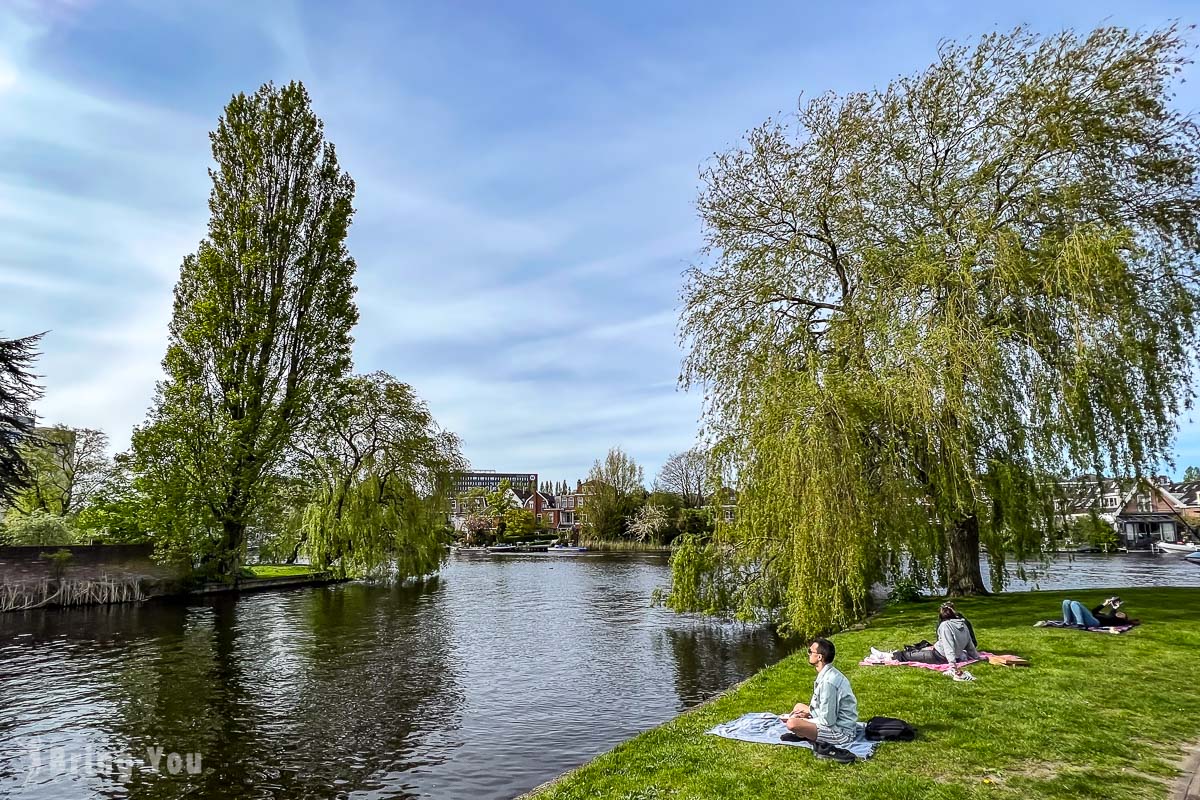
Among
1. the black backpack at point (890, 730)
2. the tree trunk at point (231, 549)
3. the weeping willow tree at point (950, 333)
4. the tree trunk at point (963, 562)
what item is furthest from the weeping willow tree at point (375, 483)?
the black backpack at point (890, 730)

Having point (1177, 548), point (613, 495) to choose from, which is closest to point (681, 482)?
point (613, 495)

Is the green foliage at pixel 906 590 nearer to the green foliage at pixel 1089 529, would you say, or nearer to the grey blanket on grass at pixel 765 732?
the green foliage at pixel 1089 529

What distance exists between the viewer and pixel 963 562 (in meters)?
19.9

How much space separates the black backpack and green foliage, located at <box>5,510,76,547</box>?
38.0m

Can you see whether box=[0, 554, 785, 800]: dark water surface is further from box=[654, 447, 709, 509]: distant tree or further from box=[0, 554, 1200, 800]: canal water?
box=[654, 447, 709, 509]: distant tree

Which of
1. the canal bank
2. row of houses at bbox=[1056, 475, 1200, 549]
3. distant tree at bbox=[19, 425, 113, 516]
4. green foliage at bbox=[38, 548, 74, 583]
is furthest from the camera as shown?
distant tree at bbox=[19, 425, 113, 516]

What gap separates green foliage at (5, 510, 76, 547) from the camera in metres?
32.0

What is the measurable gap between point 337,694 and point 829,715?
10.5m

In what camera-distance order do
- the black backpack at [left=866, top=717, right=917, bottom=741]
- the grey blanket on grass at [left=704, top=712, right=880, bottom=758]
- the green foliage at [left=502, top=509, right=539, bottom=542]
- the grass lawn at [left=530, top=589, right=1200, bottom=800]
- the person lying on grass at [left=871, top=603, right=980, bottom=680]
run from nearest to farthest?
1. the grass lawn at [left=530, top=589, right=1200, bottom=800]
2. the grey blanket on grass at [left=704, top=712, right=880, bottom=758]
3. the black backpack at [left=866, top=717, right=917, bottom=741]
4. the person lying on grass at [left=871, top=603, right=980, bottom=680]
5. the green foliage at [left=502, top=509, right=539, bottom=542]

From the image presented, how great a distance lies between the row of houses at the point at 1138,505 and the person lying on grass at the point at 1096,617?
297cm

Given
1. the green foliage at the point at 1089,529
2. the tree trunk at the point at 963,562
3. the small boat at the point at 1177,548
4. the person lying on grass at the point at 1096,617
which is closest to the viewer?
the person lying on grass at the point at 1096,617

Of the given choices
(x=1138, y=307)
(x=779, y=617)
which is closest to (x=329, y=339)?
(x=779, y=617)

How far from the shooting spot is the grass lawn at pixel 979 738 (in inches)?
264

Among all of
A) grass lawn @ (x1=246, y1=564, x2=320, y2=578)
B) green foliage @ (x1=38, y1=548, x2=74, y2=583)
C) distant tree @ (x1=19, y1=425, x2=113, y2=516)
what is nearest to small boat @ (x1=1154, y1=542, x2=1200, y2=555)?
grass lawn @ (x1=246, y1=564, x2=320, y2=578)
